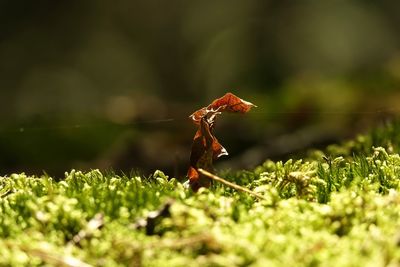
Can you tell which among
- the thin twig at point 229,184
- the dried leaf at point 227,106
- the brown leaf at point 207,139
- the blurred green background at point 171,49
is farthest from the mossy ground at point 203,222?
the blurred green background at point 171,49

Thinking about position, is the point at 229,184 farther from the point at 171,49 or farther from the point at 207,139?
the point at 171,49

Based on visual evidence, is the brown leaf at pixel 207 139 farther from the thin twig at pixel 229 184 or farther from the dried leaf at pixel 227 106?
the thin twig at pixel 229 184

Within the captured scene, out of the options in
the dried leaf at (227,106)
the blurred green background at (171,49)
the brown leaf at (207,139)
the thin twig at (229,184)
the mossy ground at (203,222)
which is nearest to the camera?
the mossy ground at (203,222)

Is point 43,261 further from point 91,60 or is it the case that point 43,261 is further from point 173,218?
point 91,60

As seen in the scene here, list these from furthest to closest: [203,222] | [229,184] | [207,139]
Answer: [207,139] < [229,184] < [203,222]

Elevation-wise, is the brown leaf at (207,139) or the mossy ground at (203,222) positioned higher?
the brown leaf at (207,139)

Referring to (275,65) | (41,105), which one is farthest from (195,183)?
(41,105)

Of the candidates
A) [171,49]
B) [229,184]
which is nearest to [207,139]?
[229,184]
